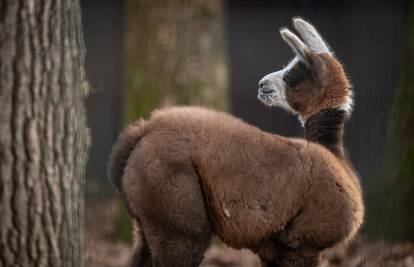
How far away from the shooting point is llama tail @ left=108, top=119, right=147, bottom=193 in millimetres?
4410

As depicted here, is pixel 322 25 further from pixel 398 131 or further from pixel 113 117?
pixel 113 117

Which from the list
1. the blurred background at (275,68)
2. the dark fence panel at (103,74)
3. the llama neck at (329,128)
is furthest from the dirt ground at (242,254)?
the llama neck at (329,128)

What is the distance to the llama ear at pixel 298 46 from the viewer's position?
181 inches

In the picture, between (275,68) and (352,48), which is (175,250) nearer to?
(275,68)

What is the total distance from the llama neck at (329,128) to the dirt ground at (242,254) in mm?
1337

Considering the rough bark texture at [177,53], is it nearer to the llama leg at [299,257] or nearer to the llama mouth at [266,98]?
the llama mouth at [266,98]

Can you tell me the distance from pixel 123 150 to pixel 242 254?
3.41 meters

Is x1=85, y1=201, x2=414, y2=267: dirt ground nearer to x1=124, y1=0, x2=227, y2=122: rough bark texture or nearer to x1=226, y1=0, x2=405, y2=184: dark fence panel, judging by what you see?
x1=226, y1=0, x2=405, y2=184: dark fence panel

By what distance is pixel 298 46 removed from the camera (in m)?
4.63

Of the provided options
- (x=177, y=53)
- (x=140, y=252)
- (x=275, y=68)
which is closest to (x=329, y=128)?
(x=140, y=252)

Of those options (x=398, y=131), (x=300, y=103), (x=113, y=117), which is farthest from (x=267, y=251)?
(x=113, y=117)

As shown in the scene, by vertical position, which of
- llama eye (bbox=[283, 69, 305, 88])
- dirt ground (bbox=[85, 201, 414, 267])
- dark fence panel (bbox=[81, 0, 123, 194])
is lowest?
dirt ground (bbox=[85, 201, 414, 267])

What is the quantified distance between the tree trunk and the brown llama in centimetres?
34

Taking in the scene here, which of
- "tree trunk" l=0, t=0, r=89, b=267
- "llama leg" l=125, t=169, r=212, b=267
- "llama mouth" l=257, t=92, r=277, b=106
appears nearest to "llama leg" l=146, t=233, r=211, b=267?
"llama leg" l=125, t=169, r=212, b=267
